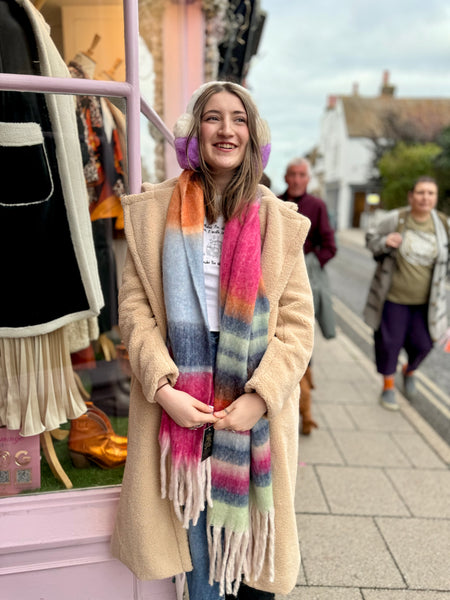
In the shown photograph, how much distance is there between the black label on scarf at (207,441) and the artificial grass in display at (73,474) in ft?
2.12

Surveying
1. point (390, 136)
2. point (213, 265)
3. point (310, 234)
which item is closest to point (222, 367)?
point (213, 265)

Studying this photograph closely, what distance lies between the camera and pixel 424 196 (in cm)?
372

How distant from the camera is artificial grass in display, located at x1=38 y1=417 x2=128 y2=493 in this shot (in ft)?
6.33

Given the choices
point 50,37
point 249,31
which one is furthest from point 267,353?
point 249,31

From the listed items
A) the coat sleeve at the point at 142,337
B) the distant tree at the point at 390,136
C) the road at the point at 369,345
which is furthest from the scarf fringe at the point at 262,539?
the distant tree at the point at 390,136

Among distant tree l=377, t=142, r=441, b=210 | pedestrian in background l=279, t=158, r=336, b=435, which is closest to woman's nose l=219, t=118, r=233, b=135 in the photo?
pedestrian in background l=279, t=158, r=336, b=435

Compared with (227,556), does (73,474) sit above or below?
below

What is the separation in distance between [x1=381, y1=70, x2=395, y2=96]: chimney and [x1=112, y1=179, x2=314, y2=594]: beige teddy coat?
4258cm

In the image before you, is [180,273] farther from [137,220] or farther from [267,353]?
[267,353]

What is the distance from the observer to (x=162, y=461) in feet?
4.73

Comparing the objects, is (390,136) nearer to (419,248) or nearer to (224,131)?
(419,248)

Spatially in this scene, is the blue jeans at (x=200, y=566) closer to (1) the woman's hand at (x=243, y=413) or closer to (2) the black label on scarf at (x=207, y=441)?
(2) the black label on scarf at (x=207, y=441)

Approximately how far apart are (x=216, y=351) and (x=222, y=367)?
7 cm

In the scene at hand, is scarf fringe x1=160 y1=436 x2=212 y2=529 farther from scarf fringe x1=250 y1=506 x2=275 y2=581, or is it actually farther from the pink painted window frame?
the pink painted window frame
